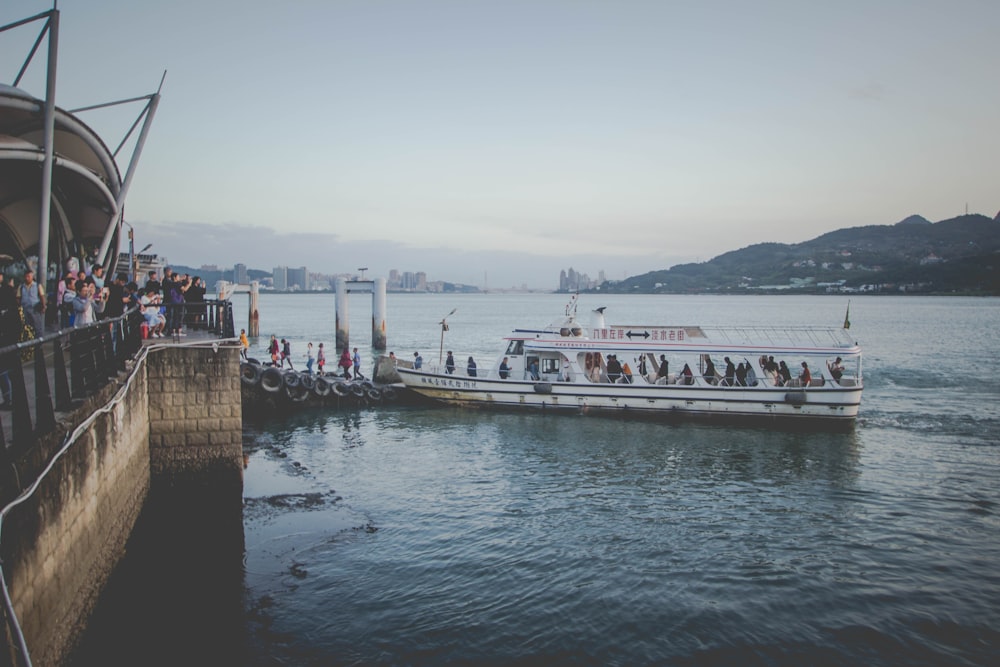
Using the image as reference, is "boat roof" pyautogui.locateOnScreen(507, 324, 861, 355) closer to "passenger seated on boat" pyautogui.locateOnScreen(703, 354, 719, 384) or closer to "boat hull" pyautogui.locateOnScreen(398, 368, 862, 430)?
"passenger seated on boat" pyautogui.locateOnScreen(703, 354, 719, 384)

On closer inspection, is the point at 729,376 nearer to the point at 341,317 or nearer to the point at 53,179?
the point at 53,179

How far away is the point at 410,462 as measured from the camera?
21422 mm

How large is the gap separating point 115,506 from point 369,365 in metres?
38.3

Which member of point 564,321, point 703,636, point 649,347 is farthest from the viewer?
point 564,321

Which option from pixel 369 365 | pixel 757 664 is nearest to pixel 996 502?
pixel 757 664

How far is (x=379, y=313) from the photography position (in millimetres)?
60125

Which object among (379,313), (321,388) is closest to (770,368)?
(321,388)

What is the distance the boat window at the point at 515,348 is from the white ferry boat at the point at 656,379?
0.16 feet

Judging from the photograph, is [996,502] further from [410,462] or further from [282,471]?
[282,471]

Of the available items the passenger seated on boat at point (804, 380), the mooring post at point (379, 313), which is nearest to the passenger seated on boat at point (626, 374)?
the passenger seated on boat at point (804, 380)

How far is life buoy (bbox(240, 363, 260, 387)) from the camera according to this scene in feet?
94.1

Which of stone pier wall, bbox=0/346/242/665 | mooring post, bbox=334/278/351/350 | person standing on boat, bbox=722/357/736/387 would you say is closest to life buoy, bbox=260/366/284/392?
stone pier wall, bbox=0/346/242/665

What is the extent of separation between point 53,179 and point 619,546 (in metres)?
27.5

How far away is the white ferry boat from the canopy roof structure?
1568 cm
